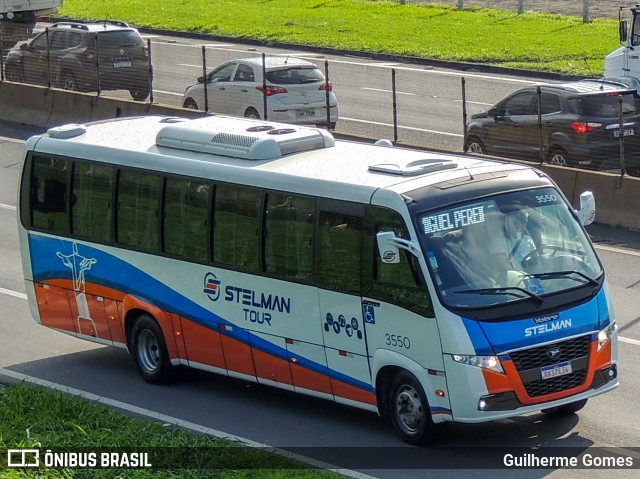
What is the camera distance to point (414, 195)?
10.8 m

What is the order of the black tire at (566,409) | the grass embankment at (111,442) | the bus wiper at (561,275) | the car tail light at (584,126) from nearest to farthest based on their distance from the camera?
the grass embankment at (111,442), the bus wiper at (561,275), the black tire at (566,409), the car tail light at (584,126)

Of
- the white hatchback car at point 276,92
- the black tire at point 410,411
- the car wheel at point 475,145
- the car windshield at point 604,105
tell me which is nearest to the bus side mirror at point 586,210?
the black tire at point 410,411

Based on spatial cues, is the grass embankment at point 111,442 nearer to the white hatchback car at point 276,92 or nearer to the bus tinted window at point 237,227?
the bus tinted window at point 237,227

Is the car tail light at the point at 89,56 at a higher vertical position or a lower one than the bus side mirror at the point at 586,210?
lower

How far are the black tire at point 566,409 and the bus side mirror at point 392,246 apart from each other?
6.25 feet

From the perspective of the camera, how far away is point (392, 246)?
34.7 feet

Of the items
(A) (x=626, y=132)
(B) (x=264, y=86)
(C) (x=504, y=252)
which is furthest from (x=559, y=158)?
(C) (x=504, y=252)

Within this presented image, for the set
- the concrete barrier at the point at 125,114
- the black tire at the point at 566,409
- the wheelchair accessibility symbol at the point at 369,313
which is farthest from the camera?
the concrete barrier at the point at 125,114

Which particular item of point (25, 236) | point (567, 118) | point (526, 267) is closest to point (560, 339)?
point (526, 267)

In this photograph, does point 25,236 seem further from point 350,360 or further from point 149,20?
point 149,20

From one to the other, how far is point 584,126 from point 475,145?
229cm

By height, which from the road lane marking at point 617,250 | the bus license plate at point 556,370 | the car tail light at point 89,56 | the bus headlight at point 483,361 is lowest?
the road lane marking at point 617,250

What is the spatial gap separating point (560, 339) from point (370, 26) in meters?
37.0

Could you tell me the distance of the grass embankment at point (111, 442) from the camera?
9.68m
